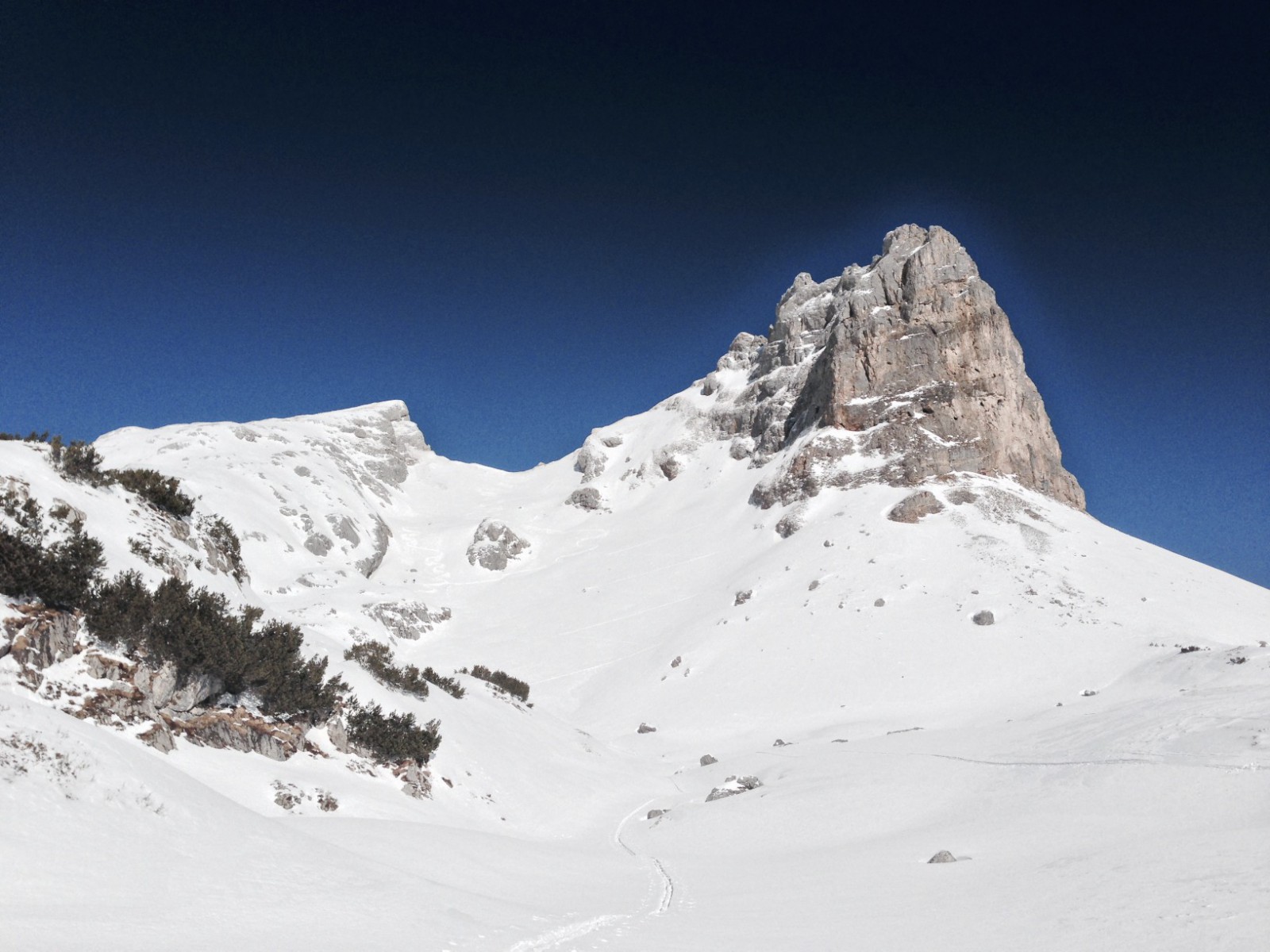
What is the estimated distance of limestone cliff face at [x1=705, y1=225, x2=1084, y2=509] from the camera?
5969cm

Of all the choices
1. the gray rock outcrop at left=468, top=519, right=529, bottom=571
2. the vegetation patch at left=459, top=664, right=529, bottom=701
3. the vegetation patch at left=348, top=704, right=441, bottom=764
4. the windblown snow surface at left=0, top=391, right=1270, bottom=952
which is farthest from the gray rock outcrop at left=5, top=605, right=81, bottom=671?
the gray rock outcrop at left=468, top=519, right=529, bottom=571

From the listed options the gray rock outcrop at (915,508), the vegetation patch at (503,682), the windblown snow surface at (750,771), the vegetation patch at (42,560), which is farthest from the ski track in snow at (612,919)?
the gray rock outcrop at (915,508)

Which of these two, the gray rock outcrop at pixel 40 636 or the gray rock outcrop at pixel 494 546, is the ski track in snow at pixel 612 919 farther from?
the gray rock outcrop at pixel 494 546

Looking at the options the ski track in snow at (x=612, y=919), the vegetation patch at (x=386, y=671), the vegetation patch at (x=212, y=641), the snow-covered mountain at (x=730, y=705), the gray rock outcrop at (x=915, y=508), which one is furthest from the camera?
the gray rock outcrop at (x=915, y=508)

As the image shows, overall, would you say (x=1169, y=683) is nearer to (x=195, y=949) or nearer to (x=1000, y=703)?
(x=1000, y=703)

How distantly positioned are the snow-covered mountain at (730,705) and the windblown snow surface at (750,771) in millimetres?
85

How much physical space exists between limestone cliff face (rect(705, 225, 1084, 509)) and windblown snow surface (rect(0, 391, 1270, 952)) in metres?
3.99

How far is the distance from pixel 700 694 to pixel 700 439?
49.2m

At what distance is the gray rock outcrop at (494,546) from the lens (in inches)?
2783

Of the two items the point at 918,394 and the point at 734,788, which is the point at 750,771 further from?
the point at 918,394

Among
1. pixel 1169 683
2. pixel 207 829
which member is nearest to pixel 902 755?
pixel 1169 683

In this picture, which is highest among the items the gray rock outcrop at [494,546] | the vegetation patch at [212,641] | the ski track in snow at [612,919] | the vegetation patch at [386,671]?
the gray rock outcrop at [494,546]

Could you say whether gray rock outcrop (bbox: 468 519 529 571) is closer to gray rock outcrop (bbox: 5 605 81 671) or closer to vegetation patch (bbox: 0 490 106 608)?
vegetation patch (bbox: 0 490 106 608)

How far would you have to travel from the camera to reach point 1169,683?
2638 cm
